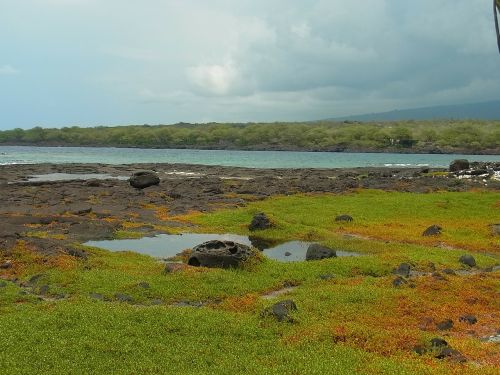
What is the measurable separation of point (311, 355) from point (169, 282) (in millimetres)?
9729

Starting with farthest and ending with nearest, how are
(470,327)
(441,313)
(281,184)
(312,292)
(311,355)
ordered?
(281,184) → (312,292) → (441,313) → (470,327) → (311,355)

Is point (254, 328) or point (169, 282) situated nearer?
point (254, 328)

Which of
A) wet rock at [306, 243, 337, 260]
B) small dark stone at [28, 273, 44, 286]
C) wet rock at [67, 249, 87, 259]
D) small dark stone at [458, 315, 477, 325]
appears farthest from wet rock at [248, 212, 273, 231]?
small dark stone at [458, 315, 477, 325]

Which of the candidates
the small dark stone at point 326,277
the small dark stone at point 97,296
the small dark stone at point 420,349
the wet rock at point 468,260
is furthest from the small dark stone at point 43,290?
the wet rock at point 468,260

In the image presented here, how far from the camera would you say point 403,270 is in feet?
86.0

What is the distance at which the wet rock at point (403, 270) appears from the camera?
25931 mm

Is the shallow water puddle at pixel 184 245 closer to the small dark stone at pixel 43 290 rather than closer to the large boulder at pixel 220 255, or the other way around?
the large boulder at pixel 220 255

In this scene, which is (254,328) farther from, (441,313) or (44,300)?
(44,300)

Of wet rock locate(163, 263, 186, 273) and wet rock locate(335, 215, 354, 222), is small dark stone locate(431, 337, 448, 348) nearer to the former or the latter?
wet rock locate(163, 263, 186, 273)

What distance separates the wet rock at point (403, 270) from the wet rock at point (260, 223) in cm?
1371

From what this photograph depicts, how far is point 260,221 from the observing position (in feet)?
128

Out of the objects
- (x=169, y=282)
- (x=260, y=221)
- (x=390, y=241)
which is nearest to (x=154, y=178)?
(x=260, y=221)

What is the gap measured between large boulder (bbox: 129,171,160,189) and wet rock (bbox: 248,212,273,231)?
102ft

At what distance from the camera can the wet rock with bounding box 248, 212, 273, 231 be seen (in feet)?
127
